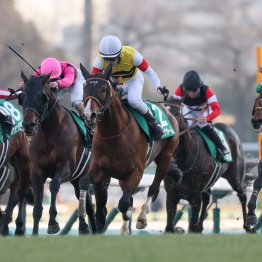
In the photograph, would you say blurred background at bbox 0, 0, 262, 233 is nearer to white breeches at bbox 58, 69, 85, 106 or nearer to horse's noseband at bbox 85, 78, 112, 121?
white breeches at bbox 58, 69, 85, 106

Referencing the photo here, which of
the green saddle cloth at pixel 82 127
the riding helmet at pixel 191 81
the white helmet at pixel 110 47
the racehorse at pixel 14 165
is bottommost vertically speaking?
the racehorse at pixel 14 165

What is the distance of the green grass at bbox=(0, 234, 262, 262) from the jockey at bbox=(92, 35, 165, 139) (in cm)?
263

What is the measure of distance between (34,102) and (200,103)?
3.42 meters

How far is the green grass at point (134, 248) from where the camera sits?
8758 mm

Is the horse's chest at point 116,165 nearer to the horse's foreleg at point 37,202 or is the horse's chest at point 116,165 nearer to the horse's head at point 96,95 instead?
the horse's head at point 96,95

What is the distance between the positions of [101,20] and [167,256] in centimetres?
3406

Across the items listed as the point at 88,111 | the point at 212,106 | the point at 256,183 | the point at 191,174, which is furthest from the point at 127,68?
the point at 212,106

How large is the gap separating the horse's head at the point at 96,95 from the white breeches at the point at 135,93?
2.15 ft

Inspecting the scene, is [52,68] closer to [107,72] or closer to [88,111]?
[107,72]

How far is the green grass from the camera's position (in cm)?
876

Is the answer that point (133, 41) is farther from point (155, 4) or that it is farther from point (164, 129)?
point (164, 129)

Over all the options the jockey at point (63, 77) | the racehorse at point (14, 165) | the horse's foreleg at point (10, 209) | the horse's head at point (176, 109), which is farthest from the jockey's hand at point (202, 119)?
the horse's foreleg at point (10, 209)

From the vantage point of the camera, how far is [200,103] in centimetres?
1545

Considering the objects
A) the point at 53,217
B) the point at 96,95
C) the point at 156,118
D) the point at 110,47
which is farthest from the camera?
the point at 156,118
